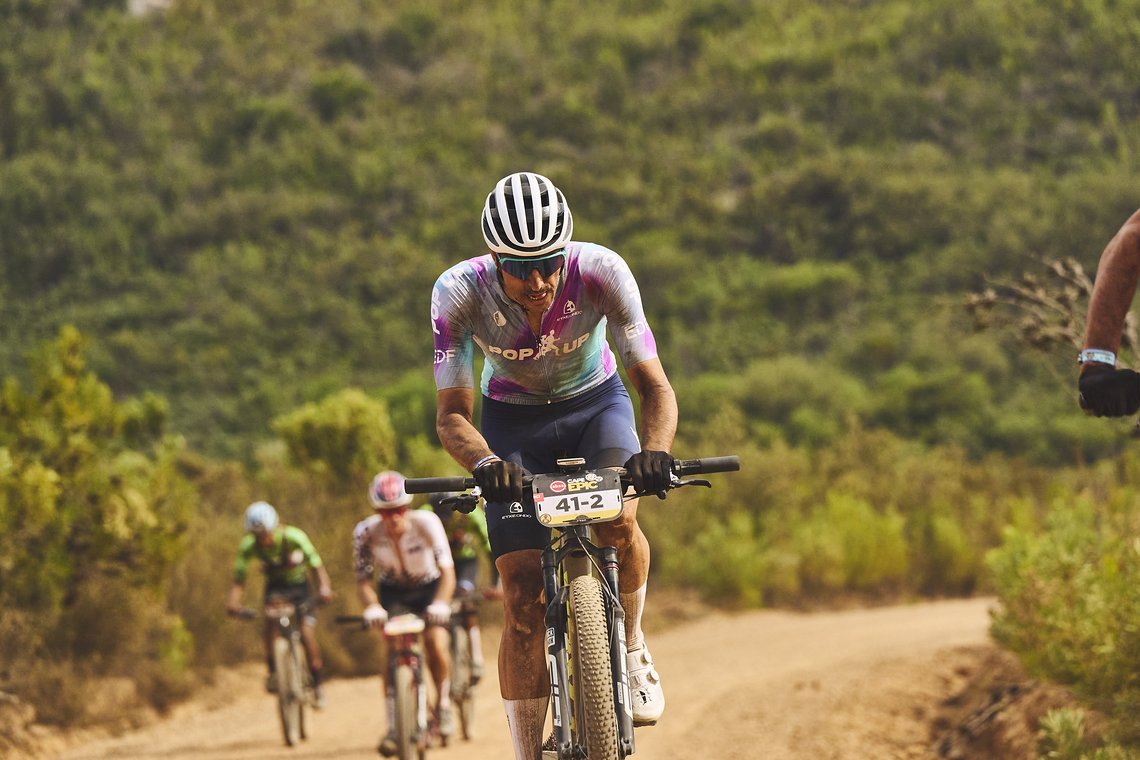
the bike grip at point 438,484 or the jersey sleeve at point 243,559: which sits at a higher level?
the bike grip at point 438,484

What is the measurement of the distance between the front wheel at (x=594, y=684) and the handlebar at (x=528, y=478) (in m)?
0.51

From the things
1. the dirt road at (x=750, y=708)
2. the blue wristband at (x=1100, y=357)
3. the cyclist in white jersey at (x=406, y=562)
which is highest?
the blue wristband at (x=1100, y=357)

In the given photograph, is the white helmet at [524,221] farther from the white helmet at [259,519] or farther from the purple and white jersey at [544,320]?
the white helmet at [259,519]

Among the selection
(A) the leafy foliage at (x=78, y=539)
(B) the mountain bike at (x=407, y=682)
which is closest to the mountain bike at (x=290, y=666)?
(A) the leafy foliage at (x=78, y=539)

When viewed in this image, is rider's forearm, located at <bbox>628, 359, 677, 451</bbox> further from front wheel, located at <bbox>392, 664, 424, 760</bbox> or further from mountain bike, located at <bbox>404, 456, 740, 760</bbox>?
front wheel, located at <bbox>392, 664, 424, 760</bbox>

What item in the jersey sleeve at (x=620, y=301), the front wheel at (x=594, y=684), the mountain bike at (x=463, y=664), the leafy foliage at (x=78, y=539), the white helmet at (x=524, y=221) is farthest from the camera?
the leafy foliage at (x=78, y=539)

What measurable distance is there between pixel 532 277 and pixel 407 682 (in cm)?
509

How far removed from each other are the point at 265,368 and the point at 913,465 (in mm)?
42062

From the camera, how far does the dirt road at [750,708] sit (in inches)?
399

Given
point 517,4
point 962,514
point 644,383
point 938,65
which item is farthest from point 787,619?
point 517,4

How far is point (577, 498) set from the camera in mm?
5395

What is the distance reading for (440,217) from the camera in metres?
79.9

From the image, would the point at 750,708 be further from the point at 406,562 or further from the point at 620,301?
the point at 620,301

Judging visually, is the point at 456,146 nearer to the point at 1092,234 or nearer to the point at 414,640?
the point at 1092,234
